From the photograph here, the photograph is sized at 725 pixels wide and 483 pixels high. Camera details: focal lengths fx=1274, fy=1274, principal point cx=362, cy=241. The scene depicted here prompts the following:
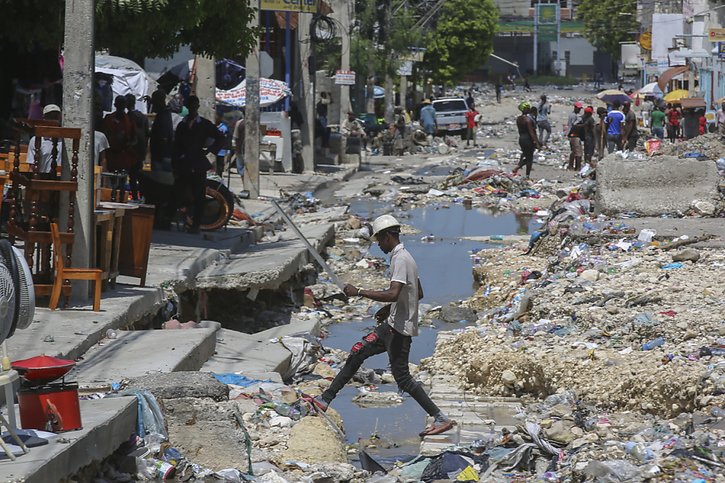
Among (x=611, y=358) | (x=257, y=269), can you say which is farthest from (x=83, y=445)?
(x=257, y=269)

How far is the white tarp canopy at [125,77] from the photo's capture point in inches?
788

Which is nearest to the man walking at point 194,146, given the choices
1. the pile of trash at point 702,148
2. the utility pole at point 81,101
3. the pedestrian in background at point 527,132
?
the utility pole at point 81,101

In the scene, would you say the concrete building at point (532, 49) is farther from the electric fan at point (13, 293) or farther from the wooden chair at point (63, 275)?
the electric fan at point (13, 293)

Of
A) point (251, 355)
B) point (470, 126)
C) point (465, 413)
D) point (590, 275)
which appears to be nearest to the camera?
point (465, 413)

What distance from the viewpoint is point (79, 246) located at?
1011 centimetres

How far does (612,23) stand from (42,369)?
90541 millimetres

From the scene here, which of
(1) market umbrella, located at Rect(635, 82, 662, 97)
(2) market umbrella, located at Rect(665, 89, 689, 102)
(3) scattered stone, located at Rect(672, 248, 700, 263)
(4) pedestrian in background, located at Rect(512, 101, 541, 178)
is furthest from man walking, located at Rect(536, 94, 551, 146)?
(3) scattered stone, located at Rect(672, 248, 700, 263)

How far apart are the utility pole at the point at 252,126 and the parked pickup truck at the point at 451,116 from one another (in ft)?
83.0

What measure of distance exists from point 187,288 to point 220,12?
415 centimetres

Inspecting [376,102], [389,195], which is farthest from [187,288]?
[376,102]

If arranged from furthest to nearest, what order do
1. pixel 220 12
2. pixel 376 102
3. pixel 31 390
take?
pixel 376 102
pixel 220 12
pixel 31 390

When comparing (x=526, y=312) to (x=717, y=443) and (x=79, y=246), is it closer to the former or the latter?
(x=79, y=246)

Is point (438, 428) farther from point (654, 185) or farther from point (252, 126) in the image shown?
point (252, 126)

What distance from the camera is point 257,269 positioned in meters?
12.8
